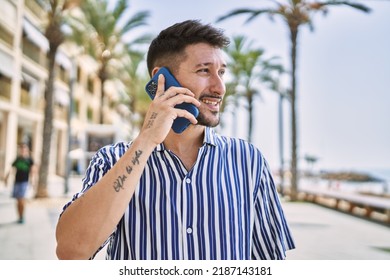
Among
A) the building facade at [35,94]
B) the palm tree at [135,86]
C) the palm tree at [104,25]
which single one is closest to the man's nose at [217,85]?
the building facade at [35,94]

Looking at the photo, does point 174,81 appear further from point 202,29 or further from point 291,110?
point 291,110

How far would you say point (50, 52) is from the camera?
37.0 ft

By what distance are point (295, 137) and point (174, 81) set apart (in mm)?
12852

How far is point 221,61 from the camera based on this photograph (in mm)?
1122

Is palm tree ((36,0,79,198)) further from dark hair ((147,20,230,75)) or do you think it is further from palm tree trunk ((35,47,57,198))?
dark hair ((147,20,230,75))

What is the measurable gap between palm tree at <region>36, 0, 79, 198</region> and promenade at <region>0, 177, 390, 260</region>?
1.22m

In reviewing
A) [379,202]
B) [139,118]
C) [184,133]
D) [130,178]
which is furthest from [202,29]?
[139,118]

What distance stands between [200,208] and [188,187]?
0.06 m

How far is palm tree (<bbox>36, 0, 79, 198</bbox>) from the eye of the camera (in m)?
11.1

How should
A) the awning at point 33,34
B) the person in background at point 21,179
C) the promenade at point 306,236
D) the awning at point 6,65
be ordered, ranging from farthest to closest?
the awning at point 33,34, the awning at point 6,65, the person in background at point 21,179, the promenade at point 306,236

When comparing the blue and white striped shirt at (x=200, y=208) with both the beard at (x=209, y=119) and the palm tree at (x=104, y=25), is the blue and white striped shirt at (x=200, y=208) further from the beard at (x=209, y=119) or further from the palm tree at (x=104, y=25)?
the palm tree at (x=104, y=25)

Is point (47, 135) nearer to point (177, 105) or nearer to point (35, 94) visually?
point (35, 94)

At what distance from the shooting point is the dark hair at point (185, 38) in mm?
1116

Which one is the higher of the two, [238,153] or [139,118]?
[139,118]
